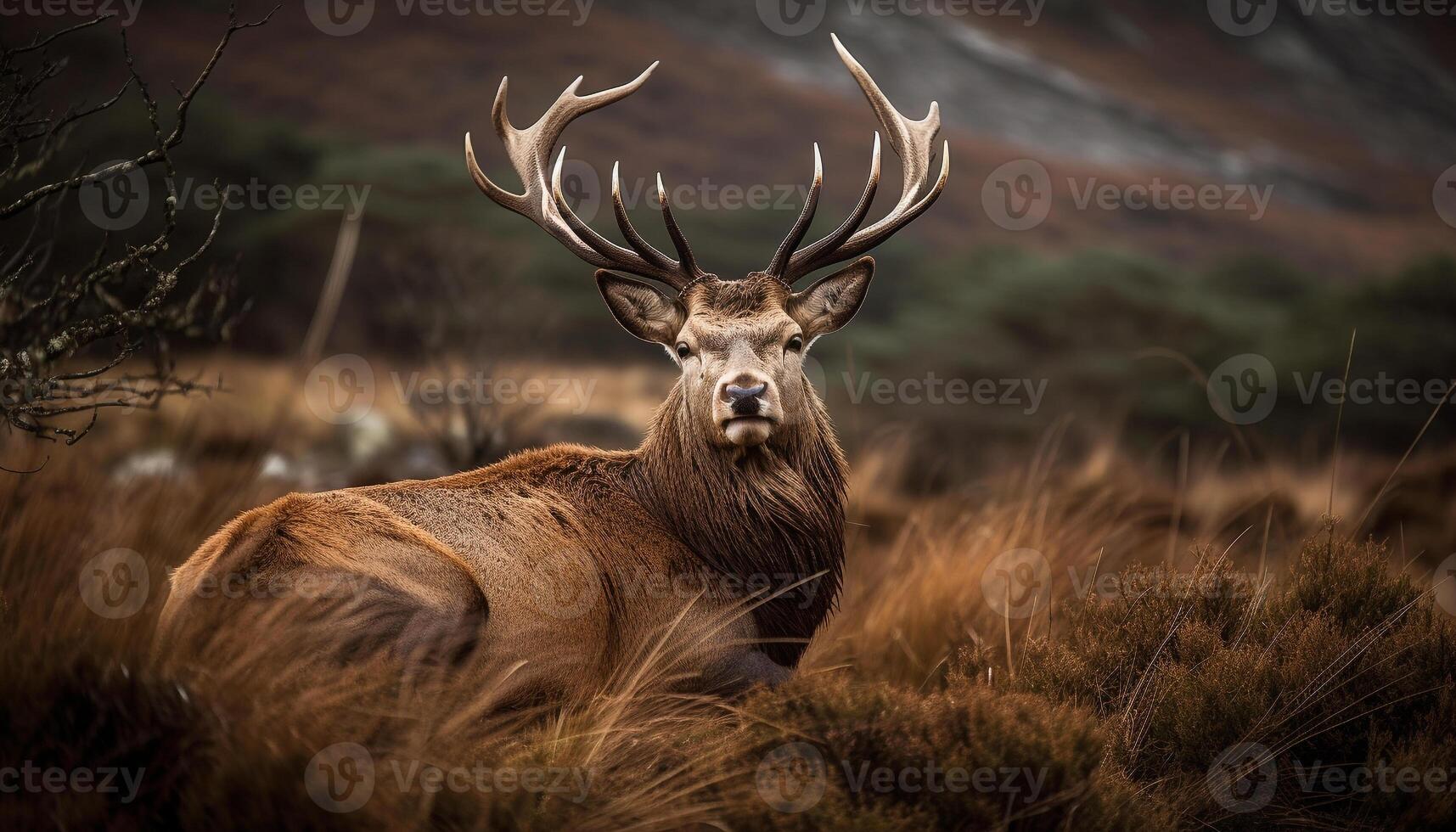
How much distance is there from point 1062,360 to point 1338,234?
26327 millimetres

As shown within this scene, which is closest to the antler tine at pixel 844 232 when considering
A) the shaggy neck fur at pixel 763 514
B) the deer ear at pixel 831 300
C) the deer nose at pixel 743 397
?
the deer ear at pixel 831 300

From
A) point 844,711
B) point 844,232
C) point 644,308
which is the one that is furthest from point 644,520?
point 844,232

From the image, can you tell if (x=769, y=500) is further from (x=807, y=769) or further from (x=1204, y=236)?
(x=1204, y=236)

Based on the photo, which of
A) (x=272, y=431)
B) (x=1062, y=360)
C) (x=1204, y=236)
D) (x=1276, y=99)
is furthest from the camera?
(x=1276, y=99)

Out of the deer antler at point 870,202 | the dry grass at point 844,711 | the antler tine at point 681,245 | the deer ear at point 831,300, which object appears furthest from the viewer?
the deer ear at point 831,300

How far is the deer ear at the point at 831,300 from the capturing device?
4.92 meters

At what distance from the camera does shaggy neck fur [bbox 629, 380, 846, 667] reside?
454 centimetres

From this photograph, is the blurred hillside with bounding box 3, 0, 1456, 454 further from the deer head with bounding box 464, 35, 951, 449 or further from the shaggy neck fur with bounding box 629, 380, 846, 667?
the shaggy neck fur with bounding box 629, 380, 846, 667

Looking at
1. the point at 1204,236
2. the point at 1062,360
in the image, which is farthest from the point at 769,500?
the point at 1204,236

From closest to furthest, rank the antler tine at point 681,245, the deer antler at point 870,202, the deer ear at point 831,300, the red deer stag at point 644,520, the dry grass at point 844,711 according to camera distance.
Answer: the dry grass at point 844,711, the red deer stag at point 644,520, the antler tine at point 681,245, the deer antler at point 870,202, the deer ear at point 831,300

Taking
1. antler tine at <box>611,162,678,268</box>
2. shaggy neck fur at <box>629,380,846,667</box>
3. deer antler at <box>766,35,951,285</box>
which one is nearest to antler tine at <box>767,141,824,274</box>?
deer antler at <box>766,35,951,285</box>

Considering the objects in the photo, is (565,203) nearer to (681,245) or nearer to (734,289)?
(681,245)

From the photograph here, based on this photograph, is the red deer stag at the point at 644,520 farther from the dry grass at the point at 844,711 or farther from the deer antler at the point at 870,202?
the dry grass at the point at 844,711

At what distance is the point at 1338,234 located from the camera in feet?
133
